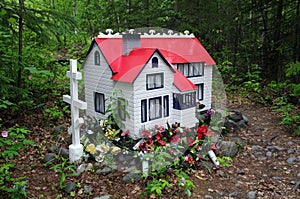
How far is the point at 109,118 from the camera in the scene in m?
4.77

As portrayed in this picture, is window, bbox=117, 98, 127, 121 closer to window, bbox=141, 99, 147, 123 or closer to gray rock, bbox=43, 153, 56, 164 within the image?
window, bbox=141, 99, 147, 123

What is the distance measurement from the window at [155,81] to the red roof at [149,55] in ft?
0.78

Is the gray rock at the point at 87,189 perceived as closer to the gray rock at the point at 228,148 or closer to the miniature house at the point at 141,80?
the miniature house at the point at 141,80

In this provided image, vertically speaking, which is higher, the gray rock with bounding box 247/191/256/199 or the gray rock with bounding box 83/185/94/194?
the gray rock with bounding box 83/185/94/194

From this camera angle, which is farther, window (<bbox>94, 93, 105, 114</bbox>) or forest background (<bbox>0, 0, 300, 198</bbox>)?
forest background (<bbox>0, 0, 300, 198</bbox>)

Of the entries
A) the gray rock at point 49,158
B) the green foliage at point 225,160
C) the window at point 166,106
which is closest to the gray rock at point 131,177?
Result: the window at point 166,106

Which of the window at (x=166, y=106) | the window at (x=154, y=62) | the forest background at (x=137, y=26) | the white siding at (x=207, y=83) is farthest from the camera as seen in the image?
the forest background at (x=137, y=26)

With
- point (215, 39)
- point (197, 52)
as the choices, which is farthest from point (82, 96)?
point (215, 39)

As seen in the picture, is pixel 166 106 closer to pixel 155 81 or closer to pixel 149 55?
pixel 155 81

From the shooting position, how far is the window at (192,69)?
5.32 m

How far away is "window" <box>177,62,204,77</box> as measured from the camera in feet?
17.5

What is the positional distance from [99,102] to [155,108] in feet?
3.73

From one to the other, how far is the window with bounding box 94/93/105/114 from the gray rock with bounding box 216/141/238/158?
2295 mm

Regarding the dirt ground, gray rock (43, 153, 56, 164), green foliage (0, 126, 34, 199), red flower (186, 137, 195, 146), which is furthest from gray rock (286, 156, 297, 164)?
green foliage (0, 126, 34, 199)
